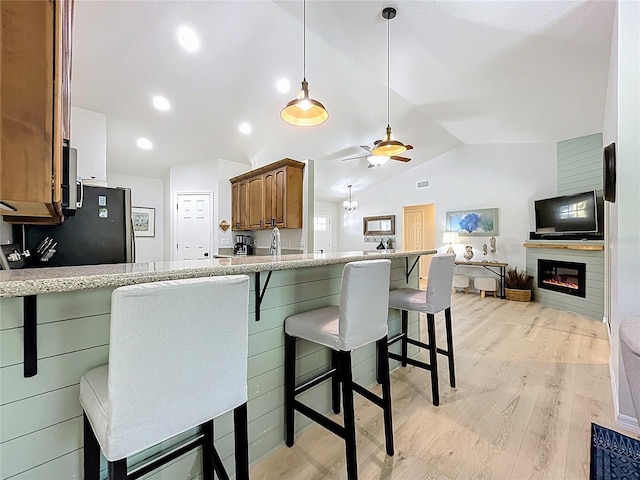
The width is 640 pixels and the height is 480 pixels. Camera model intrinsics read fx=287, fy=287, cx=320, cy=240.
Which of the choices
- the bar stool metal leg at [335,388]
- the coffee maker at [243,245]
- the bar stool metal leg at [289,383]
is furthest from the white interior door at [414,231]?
the bar stool metal leg at [289,383]

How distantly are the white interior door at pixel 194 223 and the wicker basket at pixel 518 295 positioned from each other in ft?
18.7

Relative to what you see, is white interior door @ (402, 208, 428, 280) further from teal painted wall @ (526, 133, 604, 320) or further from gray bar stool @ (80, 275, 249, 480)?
gray bar stool @ (80, 275, 249, 480)

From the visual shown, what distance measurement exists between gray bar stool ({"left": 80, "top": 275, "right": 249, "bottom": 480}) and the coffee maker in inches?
181

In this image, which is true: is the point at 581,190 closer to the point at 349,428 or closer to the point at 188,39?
the point at 349,428

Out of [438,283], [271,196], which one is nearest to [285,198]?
[271,196]

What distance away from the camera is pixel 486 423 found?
186 centimetres

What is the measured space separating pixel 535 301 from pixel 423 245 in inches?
101

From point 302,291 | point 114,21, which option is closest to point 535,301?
point 302,291

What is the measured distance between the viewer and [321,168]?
20.7ft

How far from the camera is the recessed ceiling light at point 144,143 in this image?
454cm

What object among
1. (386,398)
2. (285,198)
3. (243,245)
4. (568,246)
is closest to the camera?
(386,398)

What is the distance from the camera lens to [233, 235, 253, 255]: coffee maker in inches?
218

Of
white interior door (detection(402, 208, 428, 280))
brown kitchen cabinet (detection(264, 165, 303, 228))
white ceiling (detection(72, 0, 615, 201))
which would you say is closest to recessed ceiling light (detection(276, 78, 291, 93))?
white ceiling (detection(72, 0, 615, 201))

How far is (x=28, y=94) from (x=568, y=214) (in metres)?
6.16
